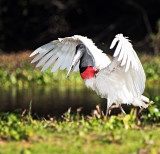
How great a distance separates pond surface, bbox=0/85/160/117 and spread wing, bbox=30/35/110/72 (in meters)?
1.18

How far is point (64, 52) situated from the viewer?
6.55 meters

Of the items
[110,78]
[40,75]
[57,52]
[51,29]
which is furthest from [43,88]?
[51,29]

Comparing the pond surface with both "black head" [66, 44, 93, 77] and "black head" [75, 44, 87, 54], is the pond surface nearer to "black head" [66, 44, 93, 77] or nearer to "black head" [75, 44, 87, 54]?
"black head" [66, 44, 93, 77]

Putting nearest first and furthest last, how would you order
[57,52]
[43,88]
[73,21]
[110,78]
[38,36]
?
Answer: [110,78], [57,52], [43,88], [38,36], [73,21]

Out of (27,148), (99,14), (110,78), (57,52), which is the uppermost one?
(99,14)

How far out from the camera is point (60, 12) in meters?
22.8

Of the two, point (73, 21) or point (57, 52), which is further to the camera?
point (73, 21)

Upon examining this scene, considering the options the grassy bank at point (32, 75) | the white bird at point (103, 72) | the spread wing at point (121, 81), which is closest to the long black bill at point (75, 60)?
the white bird at point (103, 72)

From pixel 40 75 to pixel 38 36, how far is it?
11.8 metres

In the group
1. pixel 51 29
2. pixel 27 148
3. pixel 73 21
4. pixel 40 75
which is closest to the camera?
pixel 27 148

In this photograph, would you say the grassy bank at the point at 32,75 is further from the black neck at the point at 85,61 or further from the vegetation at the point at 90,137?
the vegetation at the point at 90,137

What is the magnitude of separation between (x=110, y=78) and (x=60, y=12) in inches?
690

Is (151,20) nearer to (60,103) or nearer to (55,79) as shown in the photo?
(55,79)

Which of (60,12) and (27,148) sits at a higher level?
(60,12)
